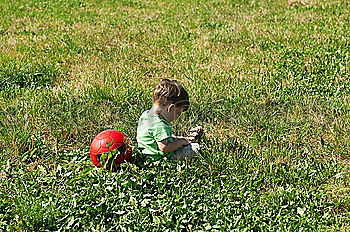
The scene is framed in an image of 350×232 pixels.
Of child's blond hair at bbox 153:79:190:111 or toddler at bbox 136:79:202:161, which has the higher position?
child's blond hair at bbox 153:79:190:111

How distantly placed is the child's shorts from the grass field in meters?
0.11

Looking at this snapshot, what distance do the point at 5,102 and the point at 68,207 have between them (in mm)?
2530

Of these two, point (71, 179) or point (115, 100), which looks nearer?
point (71, 179)

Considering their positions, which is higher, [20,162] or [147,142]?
[147,142]

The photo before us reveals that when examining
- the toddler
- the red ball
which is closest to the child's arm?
the toddler

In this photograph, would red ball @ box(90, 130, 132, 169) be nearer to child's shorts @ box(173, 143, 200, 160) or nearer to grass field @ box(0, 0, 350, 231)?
grass field @ box(0, 0, 350, 231)

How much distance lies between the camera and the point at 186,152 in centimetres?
454

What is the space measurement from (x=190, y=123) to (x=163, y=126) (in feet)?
2.98

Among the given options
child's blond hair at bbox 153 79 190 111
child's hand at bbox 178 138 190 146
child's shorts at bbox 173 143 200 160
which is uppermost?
child's blond hair at bbox 153 79 190 111

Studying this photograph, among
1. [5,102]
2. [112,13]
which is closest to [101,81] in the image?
[5,102]

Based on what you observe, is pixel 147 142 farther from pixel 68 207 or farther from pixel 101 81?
pixel 101 81

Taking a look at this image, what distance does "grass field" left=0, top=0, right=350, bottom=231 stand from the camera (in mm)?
3816

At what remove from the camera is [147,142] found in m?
4.42

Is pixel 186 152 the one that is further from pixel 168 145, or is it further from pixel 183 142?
pixel 168 145
